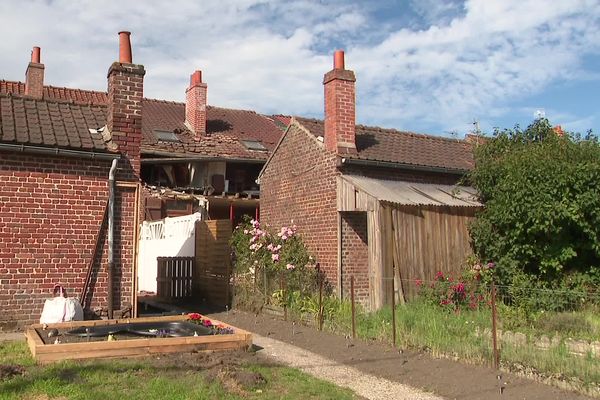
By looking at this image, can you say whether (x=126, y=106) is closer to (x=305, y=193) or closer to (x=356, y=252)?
(x=305, y=193)

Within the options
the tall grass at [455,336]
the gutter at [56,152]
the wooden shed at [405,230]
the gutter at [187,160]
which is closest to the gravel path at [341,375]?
the tall grass at [455,336]

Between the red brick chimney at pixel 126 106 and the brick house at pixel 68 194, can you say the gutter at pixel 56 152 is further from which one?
the red brick chimney at pixel 126 106

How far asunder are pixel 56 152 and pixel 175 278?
7.08 metres

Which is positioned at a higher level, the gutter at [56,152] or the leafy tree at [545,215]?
the gutter at [56,152]

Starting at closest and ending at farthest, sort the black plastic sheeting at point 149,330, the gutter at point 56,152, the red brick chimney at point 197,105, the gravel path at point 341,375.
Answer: the gravel path at point 341,375 → the black plastic sheeting at point 149,330 → the gutter at point 56,152 → the red brick chimney at point 197,105

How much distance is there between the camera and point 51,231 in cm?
1023

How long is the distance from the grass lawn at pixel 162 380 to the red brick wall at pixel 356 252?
5.86 meters

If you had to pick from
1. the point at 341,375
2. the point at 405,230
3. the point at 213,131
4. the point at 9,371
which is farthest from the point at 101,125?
the point at 213,131

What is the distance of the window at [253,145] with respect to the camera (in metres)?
27.2

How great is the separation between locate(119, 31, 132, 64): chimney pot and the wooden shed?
16.9 ft

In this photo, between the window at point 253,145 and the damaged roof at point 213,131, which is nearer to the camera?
the damaged roof at point 213,131

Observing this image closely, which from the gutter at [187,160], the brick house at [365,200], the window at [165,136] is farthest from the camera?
the window at [165,136]

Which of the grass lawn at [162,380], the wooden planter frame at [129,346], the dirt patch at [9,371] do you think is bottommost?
the grass lawn at [162,380]

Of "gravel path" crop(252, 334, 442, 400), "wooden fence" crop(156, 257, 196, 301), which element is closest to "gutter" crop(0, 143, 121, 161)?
"gravel path" crop(252, 334, 442, 400)
